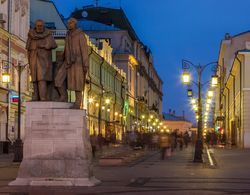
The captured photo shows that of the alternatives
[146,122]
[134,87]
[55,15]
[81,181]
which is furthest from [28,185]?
[146,122]

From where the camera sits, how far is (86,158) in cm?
1711

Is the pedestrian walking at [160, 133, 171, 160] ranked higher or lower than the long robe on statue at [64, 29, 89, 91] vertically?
lower

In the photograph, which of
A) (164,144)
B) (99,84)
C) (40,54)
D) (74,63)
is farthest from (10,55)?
(74,63)

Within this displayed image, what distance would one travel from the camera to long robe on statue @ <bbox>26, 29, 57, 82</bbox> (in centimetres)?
1755

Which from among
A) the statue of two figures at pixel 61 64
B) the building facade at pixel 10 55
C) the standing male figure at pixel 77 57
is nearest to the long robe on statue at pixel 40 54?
the statue of two figures at pixel 61 64

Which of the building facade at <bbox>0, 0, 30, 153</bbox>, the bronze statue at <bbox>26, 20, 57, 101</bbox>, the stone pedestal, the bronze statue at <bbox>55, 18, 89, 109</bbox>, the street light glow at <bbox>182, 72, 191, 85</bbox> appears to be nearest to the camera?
the stone pedestal

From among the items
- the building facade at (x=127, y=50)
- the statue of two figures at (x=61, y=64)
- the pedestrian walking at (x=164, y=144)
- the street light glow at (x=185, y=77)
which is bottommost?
the pedestrian walking at (x=164, y=144)

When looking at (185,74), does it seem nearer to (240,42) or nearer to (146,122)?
(240,42)

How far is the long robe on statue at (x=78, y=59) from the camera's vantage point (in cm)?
1744

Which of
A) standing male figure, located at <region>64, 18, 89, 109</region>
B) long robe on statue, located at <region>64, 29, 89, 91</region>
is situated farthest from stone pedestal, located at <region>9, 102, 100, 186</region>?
long robe on statue, located at <region>64, 29, 89, 91</region>

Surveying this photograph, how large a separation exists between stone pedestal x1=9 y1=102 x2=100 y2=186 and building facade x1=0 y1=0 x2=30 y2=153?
31.2m

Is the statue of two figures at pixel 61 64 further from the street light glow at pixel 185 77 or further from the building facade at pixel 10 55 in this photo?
the building facade at pixel 10 55

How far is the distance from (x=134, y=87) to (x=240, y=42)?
3210 cm

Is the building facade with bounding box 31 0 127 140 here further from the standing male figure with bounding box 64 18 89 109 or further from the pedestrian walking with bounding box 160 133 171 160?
the standing male figure with bounding box 64 18 89 109
